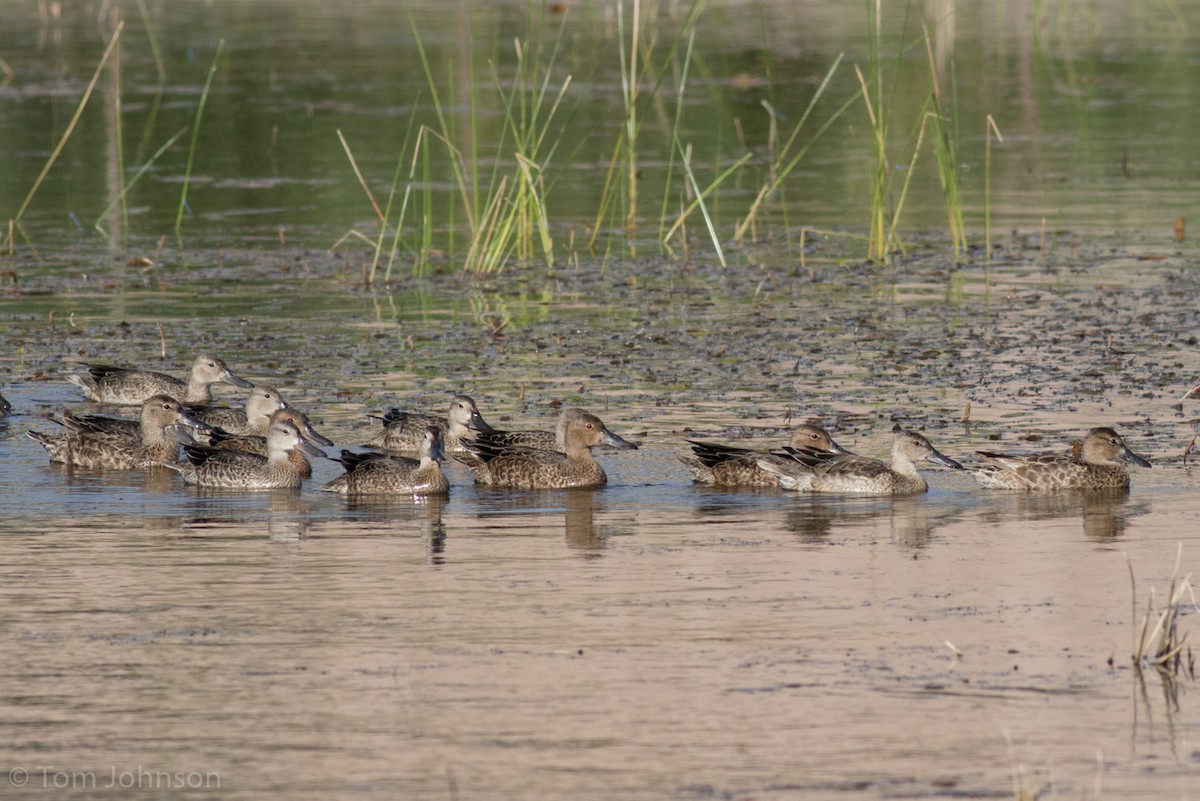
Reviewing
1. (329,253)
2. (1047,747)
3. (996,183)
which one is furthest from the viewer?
(996,183)

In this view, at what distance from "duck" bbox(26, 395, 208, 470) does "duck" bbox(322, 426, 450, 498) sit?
170cm

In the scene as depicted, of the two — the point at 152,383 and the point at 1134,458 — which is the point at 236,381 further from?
the point at 1134,458

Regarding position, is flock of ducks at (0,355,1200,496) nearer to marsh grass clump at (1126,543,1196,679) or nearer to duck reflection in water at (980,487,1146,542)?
duck reflection in water at (980,487,1146,542)

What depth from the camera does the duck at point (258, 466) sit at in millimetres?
13250

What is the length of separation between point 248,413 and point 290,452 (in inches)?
55.7

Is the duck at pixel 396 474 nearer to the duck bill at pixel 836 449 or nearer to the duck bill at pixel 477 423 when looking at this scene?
the duck bill at pixel 477 423

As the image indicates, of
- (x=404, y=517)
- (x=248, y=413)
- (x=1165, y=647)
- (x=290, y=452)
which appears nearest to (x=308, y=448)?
(x=290, y=452)

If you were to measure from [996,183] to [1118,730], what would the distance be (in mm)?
19950

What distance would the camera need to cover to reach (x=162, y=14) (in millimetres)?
52000

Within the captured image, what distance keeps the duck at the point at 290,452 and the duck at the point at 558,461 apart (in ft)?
3.60

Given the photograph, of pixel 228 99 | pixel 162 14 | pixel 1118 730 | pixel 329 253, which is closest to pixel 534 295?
pixel 329 253

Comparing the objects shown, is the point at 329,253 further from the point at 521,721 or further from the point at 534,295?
the point at 521,721

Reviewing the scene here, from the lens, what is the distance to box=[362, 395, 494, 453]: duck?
44.9ft

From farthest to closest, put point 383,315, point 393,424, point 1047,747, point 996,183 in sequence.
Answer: point 996,183 → point 383,315 → point 393,424 → point 1047,747
